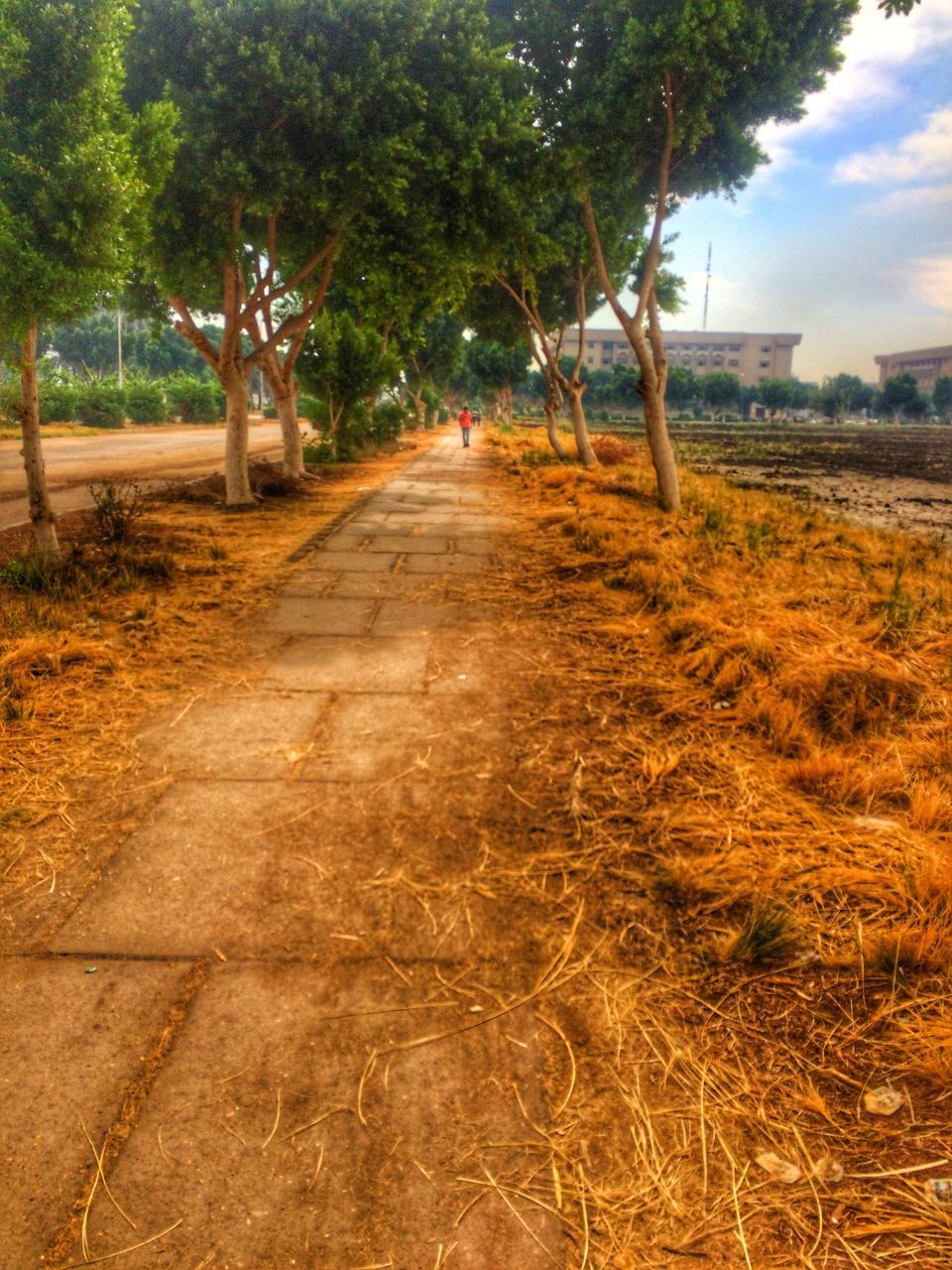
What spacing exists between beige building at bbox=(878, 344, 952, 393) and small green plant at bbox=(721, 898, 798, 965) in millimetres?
162787

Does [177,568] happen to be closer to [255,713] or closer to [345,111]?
[255,713]

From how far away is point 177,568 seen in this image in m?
7.01

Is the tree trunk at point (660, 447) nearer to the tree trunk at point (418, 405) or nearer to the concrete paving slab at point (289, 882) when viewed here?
the concrete paving slab at point (289, 882)

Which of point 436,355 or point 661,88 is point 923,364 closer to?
point 436,355

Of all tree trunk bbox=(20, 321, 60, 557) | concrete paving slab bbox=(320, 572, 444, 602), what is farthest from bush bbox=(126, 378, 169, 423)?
concrete paving slab bbox=(320, 572, 444, 602)

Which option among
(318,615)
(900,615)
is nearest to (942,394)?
(900,615)

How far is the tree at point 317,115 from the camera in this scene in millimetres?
8602

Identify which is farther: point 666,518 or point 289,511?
point 289,511

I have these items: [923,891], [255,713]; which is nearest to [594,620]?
[255,713]

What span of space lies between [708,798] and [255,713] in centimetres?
219

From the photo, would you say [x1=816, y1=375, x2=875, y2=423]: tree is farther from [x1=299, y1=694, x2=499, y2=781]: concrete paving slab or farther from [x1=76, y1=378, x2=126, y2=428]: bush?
[x1=299, y1=694, x2=499, y2=781]: concrete paving slab

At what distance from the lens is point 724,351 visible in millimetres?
161000

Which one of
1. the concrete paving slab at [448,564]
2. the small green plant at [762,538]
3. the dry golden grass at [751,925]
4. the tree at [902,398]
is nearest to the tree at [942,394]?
the tree at [902,398]

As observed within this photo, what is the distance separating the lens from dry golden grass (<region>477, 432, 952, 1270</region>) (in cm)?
153
